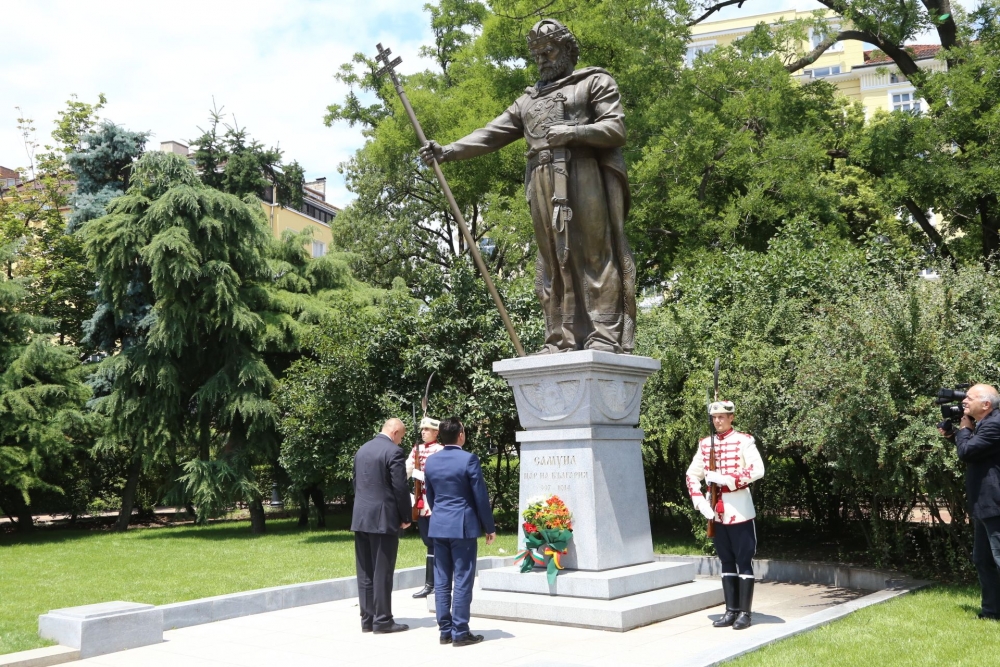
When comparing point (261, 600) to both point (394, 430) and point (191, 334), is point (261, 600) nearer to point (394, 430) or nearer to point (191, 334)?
point (394, 430)

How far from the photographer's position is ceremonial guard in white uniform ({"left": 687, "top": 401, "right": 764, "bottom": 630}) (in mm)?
7969

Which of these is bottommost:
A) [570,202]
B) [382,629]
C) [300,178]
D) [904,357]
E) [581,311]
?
[382,629]

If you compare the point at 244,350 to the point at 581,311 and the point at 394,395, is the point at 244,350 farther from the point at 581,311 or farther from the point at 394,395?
the point at 581,311

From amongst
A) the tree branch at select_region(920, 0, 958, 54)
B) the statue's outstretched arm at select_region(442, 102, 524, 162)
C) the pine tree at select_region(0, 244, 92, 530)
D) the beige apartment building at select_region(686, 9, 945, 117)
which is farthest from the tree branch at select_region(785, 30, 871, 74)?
the pine tree at select_region(0, 244, 92, 530)

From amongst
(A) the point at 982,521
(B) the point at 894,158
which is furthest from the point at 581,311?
(B) the point at 894,158

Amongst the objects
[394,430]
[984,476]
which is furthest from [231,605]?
[984,476]

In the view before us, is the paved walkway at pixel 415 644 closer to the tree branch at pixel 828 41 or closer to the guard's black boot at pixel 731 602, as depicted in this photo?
the guard's black boot at pixel 731 602

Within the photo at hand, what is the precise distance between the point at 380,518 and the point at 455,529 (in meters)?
0.90

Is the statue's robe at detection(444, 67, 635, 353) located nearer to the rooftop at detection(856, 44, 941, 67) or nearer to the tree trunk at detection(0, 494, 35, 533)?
the tree trunk at detection(0, 494, 35, 533)

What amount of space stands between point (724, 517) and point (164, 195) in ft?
59.5

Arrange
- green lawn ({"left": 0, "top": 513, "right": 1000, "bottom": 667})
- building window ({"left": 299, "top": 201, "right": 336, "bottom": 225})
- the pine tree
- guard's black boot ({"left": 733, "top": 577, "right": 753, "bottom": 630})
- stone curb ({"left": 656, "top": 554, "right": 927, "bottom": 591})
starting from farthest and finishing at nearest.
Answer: building window ({"left": 299, "top": 201, "right": 336, "bottom": 225}) < the pine tree < stone curb ({"left": 656, "top": 554, "right": 927, "bottom": 591}) < guard's black boot ({"left": 733, "top": 577, "right": 753, "bottom": 630}) < green lawn ({"left": 0, "top": 513, "right": 1000, "bottom": 667})

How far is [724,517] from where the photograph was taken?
8.05 m

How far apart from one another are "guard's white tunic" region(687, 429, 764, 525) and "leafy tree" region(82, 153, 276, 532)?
15.4m

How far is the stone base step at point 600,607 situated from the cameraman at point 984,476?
241cm
